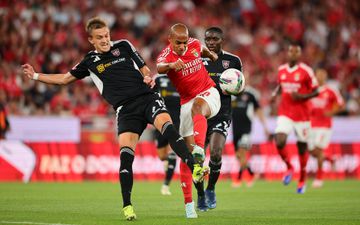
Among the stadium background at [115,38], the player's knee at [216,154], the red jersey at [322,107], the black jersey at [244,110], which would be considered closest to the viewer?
the player's knee at [216,154]

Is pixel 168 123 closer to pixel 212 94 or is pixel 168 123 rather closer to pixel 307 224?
pixel 212 94

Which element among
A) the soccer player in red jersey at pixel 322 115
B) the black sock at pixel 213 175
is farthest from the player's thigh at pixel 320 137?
the black sock at pixel 213 175

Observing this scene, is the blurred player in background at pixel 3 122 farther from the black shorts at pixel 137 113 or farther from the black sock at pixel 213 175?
the black shorts at pixel 137 113

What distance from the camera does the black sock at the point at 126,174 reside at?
433 inches

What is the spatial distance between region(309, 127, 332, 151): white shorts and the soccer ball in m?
10.6

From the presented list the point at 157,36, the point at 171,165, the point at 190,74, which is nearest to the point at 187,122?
the point at 190,74

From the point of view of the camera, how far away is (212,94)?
1222 cm

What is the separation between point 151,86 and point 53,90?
15237mm

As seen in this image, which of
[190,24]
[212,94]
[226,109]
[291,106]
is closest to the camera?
[212,94]

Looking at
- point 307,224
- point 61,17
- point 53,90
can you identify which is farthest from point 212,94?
point 61,17

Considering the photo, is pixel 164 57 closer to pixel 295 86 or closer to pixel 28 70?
pixel 28 70

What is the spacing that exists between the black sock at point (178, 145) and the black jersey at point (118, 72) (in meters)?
0.77

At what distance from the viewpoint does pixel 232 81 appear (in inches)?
513

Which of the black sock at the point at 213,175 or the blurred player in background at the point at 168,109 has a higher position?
the blurred player in background at the point at 168,109
